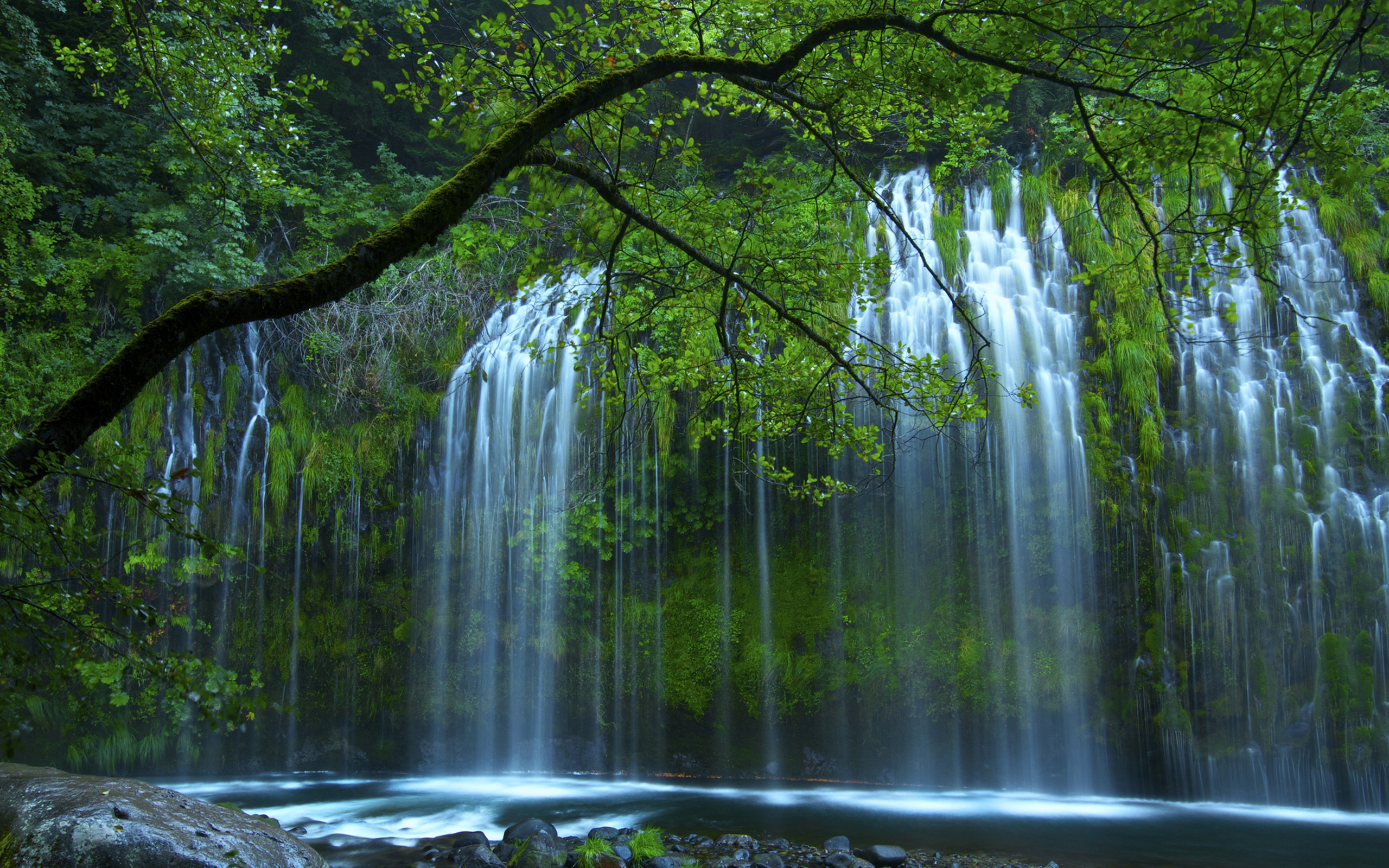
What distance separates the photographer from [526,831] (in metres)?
6.46

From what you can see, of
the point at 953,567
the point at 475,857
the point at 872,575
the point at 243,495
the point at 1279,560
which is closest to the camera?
the point at 475,857

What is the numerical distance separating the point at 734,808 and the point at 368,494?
6.00 metres

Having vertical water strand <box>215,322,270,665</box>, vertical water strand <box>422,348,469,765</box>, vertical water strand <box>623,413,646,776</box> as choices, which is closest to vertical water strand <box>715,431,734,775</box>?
vertical water strand <box>623,413,646,776</box>

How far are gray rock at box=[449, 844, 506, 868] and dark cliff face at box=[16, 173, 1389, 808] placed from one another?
2962 millimetres

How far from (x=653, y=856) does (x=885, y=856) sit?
1742 millimetres

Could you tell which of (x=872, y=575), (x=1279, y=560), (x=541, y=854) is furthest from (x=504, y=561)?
(x=1279, y=560)

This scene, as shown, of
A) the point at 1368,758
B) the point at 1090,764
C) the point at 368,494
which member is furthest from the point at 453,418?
the point at 1368,758

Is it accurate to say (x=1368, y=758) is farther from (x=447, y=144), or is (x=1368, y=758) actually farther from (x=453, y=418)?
(x=447, y=144)

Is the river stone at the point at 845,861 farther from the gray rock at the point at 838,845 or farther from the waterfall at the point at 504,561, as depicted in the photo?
the waterfall at the point at 504,561

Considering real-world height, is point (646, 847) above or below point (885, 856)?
above

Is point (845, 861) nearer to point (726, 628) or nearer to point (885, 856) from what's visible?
point (885, 856)

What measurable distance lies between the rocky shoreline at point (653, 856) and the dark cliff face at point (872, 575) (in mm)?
2772

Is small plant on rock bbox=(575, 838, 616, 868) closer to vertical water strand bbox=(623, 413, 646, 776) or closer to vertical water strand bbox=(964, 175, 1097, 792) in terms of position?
vertical water strand bbox=(623, 413, 646, 776)

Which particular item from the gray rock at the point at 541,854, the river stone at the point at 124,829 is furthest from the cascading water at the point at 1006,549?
the river stone at the point at 124,829
